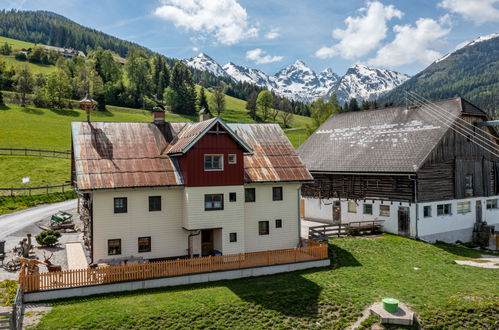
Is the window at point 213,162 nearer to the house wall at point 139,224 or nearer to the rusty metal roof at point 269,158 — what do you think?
the house wall at point 139,224

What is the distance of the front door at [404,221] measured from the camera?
116 feet

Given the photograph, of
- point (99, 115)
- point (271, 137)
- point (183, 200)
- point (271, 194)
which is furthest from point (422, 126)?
point (99, 115)

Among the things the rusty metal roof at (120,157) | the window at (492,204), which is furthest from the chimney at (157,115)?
the window at (492,204)

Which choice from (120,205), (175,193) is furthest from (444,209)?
(120,205)

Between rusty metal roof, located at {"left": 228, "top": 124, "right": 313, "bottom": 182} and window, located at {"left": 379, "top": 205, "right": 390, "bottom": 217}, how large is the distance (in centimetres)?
1060

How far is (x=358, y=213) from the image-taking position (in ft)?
129

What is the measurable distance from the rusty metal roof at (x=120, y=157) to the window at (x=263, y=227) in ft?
22.9

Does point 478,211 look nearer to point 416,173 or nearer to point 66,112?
point 416,173

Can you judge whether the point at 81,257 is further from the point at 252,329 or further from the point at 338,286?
the point at 338,286

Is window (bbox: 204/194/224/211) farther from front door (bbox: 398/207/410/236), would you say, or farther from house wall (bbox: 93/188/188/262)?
front door (bbox: 398/207/410/236)

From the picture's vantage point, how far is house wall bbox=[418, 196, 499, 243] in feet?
117

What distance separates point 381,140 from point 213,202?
2242 centimetres

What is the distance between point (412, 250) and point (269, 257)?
509 inches

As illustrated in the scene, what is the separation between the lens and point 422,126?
39219 millimetres
